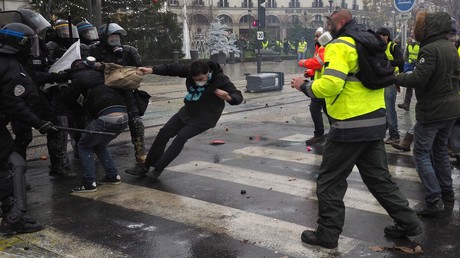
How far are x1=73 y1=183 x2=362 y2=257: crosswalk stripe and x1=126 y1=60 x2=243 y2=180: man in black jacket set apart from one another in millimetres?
513

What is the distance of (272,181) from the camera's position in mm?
6340

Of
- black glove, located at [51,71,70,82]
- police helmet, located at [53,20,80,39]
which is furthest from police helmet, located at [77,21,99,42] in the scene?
black glove, located at [51,71,70,82]

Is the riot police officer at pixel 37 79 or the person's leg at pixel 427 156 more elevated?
the riot police officer at pixel 37 79

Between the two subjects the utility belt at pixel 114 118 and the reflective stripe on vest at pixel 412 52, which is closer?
the utility belt at pixel 114 118

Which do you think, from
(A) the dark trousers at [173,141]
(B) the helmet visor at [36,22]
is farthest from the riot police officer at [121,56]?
(B) the helmet visor at [36,22]

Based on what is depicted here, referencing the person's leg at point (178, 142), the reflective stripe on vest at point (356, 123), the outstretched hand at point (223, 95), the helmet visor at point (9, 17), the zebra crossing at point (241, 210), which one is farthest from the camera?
the helmet visor at point (9, 17)

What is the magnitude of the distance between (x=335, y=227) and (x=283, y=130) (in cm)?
570

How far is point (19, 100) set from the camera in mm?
4621

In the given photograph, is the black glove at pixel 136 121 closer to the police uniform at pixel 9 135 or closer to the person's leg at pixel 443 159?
the police uniform at pixel 9 135

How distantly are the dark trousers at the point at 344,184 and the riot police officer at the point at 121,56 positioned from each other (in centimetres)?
309

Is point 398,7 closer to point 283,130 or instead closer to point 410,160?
point 283,130

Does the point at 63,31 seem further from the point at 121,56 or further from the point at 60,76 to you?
the point at 60,76

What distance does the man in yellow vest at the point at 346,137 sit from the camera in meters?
4.08

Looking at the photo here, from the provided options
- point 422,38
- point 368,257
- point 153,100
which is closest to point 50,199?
point 368,257
